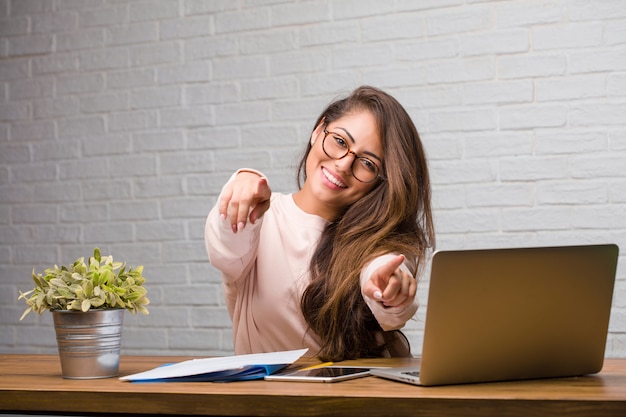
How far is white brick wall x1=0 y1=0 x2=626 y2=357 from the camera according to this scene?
2.95 metres

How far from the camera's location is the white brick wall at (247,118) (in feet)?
9.67

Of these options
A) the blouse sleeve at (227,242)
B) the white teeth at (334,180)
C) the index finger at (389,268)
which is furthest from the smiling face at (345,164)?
the index finger at (389,268)

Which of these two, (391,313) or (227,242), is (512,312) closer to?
(391,313)

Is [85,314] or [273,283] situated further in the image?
[273,283]

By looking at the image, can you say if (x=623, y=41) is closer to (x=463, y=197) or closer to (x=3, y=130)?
(x=463, y=197)

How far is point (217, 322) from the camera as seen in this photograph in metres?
3.37

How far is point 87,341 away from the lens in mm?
1343

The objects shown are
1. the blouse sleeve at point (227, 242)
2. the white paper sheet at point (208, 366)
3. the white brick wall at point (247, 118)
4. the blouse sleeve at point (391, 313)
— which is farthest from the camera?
the white brick wall at point (247, 118)

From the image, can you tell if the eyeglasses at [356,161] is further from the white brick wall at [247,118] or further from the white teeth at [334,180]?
the white brick wall at [247,118]

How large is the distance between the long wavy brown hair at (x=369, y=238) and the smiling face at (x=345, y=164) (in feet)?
0.07

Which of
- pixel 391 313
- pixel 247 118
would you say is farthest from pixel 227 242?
pixel 247 118

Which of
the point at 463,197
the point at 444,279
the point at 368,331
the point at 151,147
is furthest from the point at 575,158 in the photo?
the point at 444,279

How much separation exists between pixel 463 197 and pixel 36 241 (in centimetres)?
196

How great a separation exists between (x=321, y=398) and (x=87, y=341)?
1.55 feet
